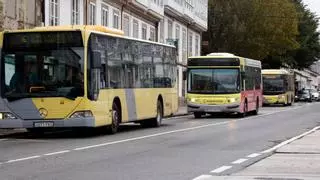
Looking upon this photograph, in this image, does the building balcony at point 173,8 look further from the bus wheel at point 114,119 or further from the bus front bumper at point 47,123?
the bus front bumper at point 47,123

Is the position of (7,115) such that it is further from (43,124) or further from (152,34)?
(152,34)

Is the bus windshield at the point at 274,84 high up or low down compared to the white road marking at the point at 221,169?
up

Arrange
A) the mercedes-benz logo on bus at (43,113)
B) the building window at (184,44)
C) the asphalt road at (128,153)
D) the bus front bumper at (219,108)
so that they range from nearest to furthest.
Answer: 1. the asphalt road at (128,153)
2. the mercedes-benz logo on bus at (43,113)
3. the bus front bumper at (219,108)
4. the building window at (184,44)

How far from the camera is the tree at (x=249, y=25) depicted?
65000 millimetres

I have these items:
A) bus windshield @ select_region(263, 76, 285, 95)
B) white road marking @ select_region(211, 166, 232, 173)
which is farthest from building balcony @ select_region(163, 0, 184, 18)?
white road marking @ select_region(211, 166, 232, 173)

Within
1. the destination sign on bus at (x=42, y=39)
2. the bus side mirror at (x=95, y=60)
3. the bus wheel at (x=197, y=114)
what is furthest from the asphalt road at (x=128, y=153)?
the bus wheel at (x=197, y=114)

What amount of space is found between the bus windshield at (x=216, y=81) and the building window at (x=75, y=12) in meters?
6.63

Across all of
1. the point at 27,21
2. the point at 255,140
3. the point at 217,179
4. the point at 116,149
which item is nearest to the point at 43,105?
the point at 116,149

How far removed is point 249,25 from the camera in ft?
217

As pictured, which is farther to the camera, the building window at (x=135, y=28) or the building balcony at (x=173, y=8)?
the building balcony at (x=173, y=8)

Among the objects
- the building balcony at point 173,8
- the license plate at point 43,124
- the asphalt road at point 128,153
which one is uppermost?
the building balcony at point 173,8

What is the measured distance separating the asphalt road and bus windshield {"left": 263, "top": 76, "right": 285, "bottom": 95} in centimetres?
3476

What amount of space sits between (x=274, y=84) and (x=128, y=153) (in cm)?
4392

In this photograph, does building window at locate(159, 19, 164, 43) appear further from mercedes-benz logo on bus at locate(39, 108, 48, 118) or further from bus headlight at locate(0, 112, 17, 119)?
bus headlight at locate(0, 112, 17, 119)
